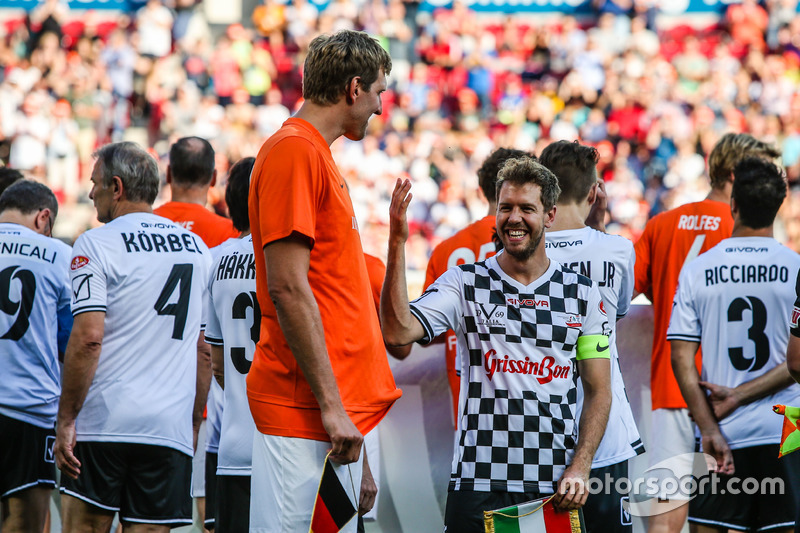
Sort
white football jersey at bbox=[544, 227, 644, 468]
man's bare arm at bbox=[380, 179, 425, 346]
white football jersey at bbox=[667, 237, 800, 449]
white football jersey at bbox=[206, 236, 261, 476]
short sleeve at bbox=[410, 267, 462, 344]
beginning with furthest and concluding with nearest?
white football jersey at bbox=[667, 237, 800, 449], white football jersey at bbox=[206, 236, 261, 476], white football jersey at bbox=[544, 227, 644, 468], short sleeve at bbox=[410, 267, 462, 344], man's bare arm at bbox=[380, 179, 425, 346]

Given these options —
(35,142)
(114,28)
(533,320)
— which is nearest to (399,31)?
(114,28)

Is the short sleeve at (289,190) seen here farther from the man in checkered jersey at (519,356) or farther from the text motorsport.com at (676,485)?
the text motorsport.com at (676,485)

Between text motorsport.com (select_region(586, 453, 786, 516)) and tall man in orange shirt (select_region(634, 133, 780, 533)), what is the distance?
0.04 feet

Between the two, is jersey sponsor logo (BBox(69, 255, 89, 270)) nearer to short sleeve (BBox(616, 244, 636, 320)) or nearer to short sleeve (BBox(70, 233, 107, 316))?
short sleeve (BBox(70, 233, 107, 316))

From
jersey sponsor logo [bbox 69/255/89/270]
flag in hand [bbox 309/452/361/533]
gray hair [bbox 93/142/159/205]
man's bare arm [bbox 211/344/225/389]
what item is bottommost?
flag in hand [bbox 309/452/361/533]

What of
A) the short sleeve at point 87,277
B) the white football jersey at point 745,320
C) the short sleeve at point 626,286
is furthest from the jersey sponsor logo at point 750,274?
the short sleeve at point 87,277

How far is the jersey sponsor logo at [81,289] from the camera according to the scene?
13.8ft

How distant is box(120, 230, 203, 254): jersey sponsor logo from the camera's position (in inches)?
173

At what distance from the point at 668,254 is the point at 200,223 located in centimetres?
275

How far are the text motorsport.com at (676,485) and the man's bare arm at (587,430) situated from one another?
14.2 inches

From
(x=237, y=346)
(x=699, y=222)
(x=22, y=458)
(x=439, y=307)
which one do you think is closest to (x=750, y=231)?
(x=699, y=222)

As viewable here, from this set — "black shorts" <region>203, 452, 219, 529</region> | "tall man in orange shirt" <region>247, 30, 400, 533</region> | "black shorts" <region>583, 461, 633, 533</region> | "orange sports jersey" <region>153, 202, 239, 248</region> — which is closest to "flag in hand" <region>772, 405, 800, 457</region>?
"black shorts" <region>583, 461, 633, 533</region>

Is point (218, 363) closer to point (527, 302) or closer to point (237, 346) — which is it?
point (237, 346)

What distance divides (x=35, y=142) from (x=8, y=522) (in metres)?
11.3
